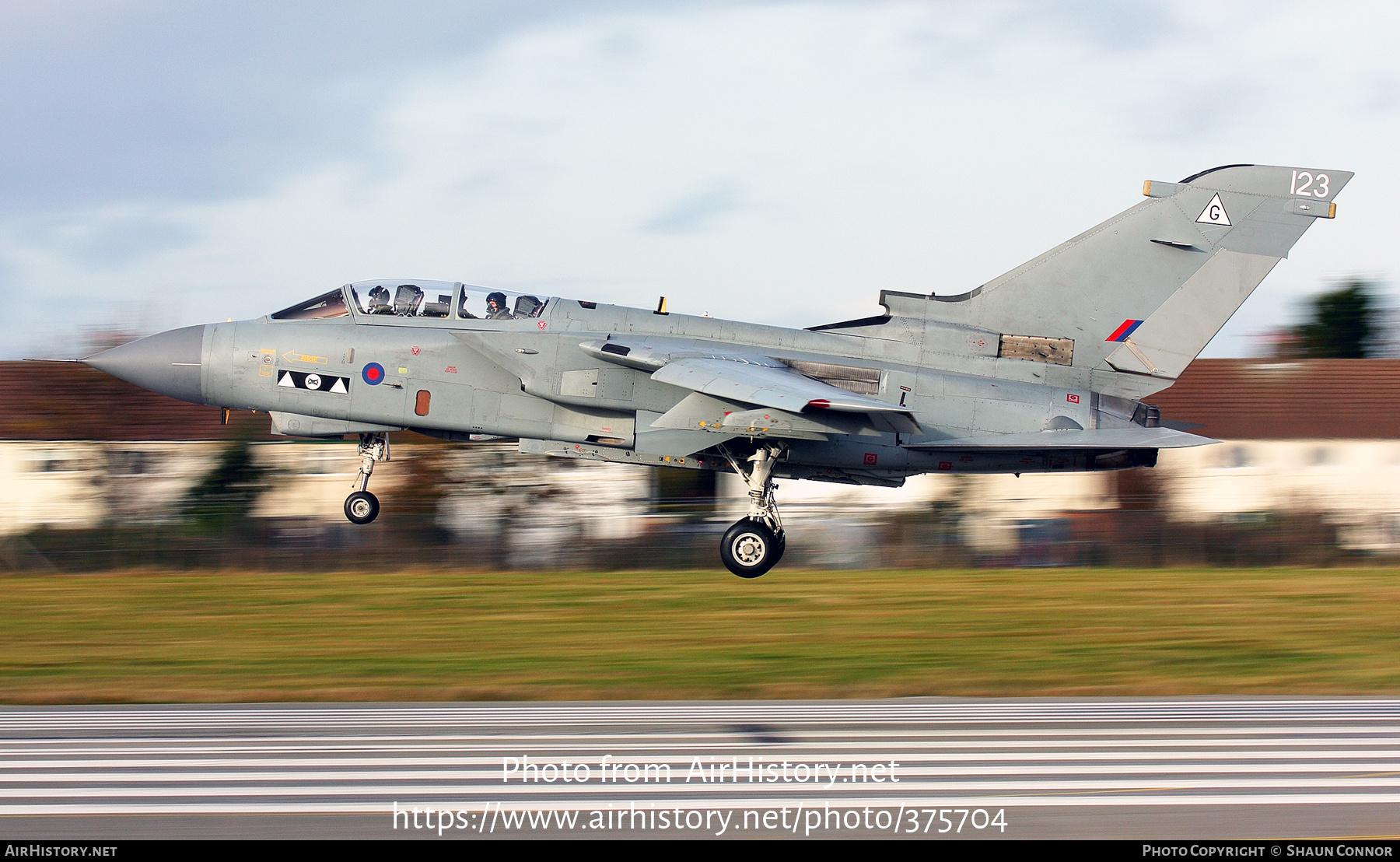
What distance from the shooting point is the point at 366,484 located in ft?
46.5

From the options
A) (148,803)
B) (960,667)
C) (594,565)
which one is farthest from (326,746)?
(594,565)

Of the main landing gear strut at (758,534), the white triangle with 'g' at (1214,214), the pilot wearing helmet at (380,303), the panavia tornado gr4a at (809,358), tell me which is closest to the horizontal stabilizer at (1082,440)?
the panavia tornado gr4a at (809,358)

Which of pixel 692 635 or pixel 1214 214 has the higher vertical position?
pixel 1214 214

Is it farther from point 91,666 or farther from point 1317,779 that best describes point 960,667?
point 91,666

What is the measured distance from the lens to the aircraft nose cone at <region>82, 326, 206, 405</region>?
14.0 meters

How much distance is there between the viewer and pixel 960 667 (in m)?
13.5

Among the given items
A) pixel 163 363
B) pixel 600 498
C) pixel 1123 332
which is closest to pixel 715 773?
pixel 1123 332

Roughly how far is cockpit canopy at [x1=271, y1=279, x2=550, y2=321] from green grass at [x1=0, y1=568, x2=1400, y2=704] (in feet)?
13.7

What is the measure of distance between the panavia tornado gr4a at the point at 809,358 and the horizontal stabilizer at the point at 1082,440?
0.20 ft

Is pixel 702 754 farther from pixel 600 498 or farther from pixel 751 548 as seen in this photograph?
pixel 600 498

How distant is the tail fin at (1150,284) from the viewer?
1435 cm

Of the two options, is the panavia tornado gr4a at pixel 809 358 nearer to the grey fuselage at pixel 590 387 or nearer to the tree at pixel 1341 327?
the grey fuselage at pixel 590 387

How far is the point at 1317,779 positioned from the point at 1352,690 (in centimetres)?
609

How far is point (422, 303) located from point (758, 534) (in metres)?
4.97
